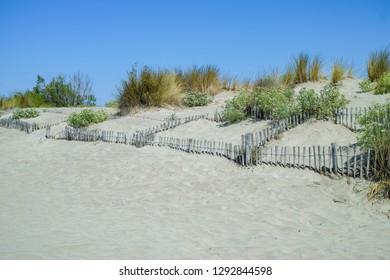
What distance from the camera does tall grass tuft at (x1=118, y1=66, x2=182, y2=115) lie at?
52.2 feet

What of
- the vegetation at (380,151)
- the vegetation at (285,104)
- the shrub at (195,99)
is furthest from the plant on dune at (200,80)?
the vegetation at (380,151)

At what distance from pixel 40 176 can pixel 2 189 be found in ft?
4.05

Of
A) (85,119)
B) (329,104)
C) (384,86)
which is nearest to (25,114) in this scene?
(85,119)

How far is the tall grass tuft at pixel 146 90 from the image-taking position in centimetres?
1590

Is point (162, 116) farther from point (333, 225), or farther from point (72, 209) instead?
point (333, 225)

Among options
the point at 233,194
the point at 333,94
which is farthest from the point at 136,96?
the point at 233,194

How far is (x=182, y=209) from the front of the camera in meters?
6.80

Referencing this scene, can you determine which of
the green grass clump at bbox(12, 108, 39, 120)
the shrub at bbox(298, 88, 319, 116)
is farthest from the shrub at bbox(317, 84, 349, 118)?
the green grass clump at bbox(12, 108, 39, 120)

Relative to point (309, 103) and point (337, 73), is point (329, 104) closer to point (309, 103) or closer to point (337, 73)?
point (309, 103)

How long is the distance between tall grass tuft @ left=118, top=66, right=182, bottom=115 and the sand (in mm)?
5008

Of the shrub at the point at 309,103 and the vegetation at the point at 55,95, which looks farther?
the vegetation at the point at 55,95

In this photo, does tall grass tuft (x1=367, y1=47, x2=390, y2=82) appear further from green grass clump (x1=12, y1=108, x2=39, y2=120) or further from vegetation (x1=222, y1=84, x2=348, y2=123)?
green grass clump (x1=12, y1=108, x2=39, y2=120)

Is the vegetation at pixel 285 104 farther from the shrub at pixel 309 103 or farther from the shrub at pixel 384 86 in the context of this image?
the shrub at pixel 384 86

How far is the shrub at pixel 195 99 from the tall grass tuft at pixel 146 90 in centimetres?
85
